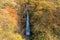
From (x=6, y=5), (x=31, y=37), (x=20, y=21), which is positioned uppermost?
(x=6, y=5)

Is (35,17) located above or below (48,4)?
below

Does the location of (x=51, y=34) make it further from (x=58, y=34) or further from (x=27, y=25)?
(x=27, y=25)

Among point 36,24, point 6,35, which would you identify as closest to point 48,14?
point 36,24

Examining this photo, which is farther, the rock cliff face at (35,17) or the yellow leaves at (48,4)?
the yellow leaves at (48,4)

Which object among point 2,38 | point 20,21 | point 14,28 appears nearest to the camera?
point 2,38

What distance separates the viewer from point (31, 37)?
3771mm

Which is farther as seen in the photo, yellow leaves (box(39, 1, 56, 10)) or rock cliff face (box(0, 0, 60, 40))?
yellow leaves (box(39, 1, 56, 10))

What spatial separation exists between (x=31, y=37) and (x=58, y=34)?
44cm

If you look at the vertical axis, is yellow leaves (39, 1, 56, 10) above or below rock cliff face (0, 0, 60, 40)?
above

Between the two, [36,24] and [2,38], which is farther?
[36,24]

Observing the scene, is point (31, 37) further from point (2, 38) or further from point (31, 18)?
point (2, 38)

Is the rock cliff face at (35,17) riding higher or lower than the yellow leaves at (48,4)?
lower

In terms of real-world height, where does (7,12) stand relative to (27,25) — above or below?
above

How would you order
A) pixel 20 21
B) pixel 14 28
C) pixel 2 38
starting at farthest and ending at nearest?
pixel 20 21, pixel 14 28, pixel 2 38
